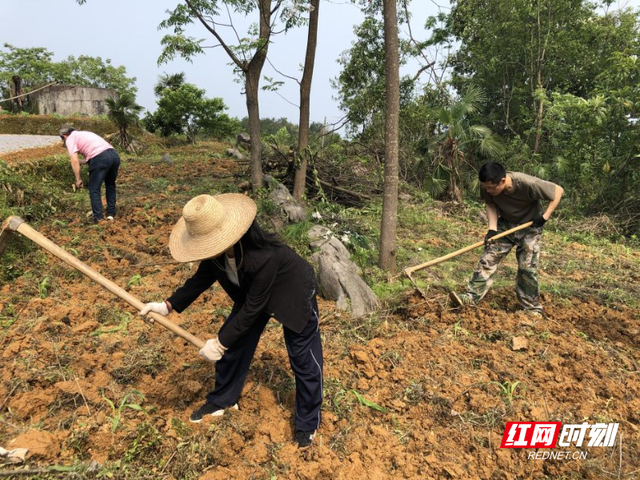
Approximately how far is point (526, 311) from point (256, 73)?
5.75m

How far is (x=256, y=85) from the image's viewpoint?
704 cm

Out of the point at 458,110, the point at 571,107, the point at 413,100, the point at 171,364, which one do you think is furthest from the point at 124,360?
the point at 413,100

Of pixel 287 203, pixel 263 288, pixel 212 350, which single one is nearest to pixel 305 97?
pixel 287 203

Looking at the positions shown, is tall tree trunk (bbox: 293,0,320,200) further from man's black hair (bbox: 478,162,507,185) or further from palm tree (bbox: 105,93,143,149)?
palm tree (bbox: 105,93,143,149)

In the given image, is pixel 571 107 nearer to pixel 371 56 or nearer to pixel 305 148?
pixel 305 148

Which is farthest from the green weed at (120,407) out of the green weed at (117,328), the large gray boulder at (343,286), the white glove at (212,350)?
the large gray boulder at (343,286)

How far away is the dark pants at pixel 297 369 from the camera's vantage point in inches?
89.4

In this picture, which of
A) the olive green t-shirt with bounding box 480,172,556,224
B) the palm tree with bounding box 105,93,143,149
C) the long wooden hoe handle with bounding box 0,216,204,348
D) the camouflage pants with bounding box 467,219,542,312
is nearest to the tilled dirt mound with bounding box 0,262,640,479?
the camouflage pants with bounding box 467,219,542,312

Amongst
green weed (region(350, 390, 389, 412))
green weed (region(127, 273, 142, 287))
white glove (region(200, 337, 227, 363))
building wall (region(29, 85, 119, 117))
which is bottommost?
green weed (region(350, 390, 389, 412))

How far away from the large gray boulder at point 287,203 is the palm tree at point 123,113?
27.4ft

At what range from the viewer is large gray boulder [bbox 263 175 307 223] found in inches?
259

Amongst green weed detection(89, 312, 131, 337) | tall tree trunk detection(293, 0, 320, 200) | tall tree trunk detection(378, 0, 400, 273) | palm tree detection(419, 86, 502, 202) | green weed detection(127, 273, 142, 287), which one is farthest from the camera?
palm tree detection(419, 86, 502, 202)

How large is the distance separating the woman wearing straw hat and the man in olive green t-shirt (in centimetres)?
216

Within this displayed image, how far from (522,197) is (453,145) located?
614cm
